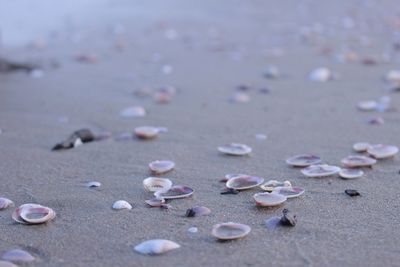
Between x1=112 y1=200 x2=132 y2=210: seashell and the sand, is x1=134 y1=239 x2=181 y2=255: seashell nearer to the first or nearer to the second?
the sand

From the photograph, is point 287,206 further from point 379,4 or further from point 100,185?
point 379,4

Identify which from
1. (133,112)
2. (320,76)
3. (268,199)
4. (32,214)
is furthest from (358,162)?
(320,76)

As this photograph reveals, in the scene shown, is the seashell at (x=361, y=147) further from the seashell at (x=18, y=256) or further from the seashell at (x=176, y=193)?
the seashell at (x=18, y=256)

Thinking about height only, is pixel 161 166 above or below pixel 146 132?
below

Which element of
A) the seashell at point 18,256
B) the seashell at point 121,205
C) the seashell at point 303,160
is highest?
the seashell at point 303,160

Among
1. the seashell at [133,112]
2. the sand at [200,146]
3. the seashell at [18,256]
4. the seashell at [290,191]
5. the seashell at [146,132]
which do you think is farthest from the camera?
the seashell at [133,112]

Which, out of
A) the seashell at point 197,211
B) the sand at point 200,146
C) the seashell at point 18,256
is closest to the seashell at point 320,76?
the sand at point 200,146

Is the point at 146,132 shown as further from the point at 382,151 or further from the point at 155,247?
the point at 155,247
